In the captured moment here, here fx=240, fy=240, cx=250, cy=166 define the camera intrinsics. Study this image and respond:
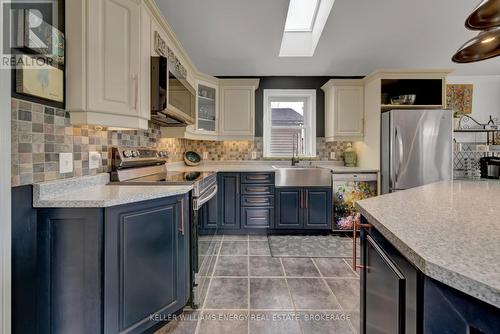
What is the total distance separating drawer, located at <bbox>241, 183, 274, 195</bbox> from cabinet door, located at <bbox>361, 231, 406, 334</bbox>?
2156 millimetres

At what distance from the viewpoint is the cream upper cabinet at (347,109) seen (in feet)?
11.5

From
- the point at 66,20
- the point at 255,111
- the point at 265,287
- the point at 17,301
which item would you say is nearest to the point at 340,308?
the point at 265,287

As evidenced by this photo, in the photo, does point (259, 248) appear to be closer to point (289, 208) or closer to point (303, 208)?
point (289, 208)

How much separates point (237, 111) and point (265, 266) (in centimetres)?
219

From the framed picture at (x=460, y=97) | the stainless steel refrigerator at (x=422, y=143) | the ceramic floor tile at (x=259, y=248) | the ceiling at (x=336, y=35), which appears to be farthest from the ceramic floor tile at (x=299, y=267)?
the framed picture at (x=460, y=97)

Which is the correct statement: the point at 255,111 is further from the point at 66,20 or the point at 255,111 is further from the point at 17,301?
the point at 17,301

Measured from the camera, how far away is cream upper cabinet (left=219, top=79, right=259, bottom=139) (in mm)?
3547

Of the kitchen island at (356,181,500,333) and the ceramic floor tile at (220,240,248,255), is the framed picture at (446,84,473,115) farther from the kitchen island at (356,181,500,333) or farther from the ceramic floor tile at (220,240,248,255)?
the ceramic floor tile at (220,240,248,255)

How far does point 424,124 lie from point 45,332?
12.5 ft

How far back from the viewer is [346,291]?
1.98m

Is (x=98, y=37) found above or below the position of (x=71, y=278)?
above

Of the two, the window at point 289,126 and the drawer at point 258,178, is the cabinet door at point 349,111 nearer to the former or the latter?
the window at point 289,126

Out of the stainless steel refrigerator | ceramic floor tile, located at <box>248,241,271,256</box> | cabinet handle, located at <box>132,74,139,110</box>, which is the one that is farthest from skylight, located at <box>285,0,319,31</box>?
ceramic floor tile, located at <box>248,241,271,256</box>

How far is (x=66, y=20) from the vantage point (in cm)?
139
